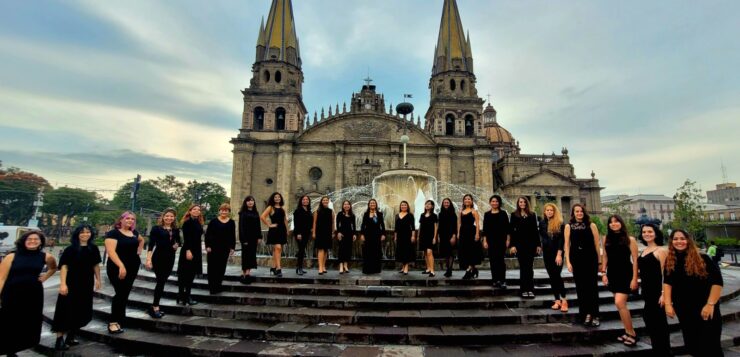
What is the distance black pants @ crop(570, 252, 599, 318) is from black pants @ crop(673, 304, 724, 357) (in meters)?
1.17

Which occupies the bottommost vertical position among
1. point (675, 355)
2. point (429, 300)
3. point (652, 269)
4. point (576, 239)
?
point (675, 355)

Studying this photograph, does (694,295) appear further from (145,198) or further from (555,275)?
(145,198)

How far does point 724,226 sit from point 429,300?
166 feet

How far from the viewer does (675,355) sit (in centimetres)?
411

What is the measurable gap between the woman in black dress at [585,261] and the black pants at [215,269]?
5721 millimetres

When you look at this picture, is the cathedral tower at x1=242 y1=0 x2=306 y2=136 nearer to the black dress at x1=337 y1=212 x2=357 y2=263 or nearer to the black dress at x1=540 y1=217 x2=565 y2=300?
the black dress at x1=337 y1=212 x2=357 y2=263

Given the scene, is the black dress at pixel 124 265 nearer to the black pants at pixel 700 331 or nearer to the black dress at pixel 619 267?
the black dress at pixel 619 267

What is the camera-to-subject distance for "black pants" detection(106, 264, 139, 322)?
4656 millimetres

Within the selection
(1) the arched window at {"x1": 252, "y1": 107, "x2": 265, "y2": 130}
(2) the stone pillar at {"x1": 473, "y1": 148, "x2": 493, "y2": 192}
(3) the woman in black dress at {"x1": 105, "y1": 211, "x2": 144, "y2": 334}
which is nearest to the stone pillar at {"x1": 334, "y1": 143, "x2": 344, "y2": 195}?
(1) the arched window at {"x1": 252, "y1": 107, "x2": 265, "y2": 130}

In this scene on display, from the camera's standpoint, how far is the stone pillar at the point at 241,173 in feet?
104

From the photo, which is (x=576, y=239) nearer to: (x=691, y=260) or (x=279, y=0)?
(x=691, y=260)

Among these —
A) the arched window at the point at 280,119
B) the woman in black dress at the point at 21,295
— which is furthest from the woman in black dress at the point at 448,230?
the arched window at the point at 280,119

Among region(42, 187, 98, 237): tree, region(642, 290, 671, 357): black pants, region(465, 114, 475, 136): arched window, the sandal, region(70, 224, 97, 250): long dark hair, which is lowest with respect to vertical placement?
the sandal

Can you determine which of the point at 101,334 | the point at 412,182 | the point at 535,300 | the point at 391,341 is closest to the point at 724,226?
the point at 412,182
